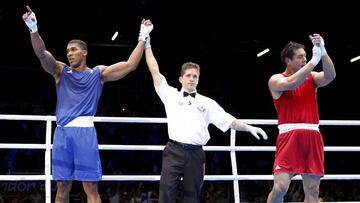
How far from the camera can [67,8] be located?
489 inches

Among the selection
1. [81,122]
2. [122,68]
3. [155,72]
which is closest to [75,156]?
[81,122]

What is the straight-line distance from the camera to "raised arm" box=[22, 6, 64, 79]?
13.2 ft

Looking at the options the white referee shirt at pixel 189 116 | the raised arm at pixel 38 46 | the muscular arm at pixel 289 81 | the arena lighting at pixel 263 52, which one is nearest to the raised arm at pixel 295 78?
the muscular arm at pixel 289 81

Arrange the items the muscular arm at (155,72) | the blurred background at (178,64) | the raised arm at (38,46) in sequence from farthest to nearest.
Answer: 1. the blurred background at (178,64)
2. the muscular arm at (155,72)
3. the raised arm at (38,46)

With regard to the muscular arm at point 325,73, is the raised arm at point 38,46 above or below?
above

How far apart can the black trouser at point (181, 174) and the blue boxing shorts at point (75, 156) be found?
0.52m

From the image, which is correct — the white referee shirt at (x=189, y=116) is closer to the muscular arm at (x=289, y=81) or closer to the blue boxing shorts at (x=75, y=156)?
the muscular arm at (x=289, y=81)

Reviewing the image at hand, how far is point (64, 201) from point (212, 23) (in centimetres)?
959

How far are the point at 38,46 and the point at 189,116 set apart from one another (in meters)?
1.23

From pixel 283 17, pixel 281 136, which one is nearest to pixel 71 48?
pixel 281 136

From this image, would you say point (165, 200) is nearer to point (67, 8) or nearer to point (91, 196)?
point (91, 196)

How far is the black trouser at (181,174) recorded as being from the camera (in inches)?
162

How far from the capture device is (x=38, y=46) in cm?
407

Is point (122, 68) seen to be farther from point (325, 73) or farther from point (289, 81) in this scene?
point (325, 73)
